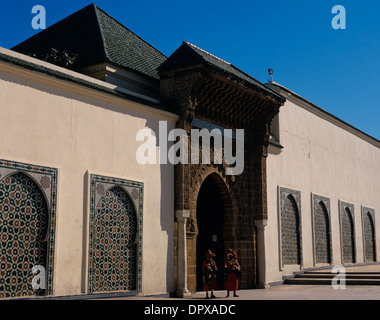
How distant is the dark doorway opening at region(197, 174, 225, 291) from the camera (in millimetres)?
12945

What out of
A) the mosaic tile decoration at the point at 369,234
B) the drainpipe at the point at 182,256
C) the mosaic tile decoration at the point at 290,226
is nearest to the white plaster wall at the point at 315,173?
the mosaic tile decoration at the point at 290,226

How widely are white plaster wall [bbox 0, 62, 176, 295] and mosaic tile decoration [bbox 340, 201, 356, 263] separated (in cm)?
1018

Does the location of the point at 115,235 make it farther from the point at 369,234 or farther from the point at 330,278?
the point at 369,234

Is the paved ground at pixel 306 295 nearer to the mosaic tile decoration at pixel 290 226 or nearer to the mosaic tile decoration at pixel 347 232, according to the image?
the mosaic tile decoration at pixel 290 226

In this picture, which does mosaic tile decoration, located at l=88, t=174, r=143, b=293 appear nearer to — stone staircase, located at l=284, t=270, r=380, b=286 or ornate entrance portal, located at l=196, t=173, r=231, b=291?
ornate entrance portal, located at l=196, t=173, r=231, b=291

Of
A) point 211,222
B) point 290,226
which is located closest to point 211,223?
point 211,222

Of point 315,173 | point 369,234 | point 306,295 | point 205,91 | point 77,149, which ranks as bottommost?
point 306,295

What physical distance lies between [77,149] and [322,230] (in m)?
10.9

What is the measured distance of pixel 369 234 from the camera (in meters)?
21.8

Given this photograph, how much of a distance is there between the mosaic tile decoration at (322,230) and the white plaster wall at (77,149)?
764cm

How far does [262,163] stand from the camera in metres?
13.8
